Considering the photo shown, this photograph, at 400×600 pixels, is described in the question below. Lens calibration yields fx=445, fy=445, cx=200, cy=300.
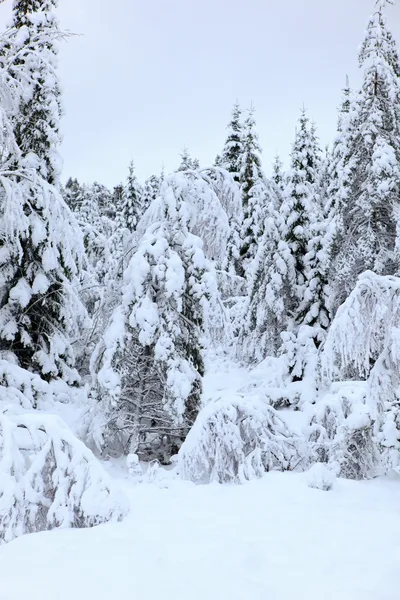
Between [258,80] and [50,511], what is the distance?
176 m

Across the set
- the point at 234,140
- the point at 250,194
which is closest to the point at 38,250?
the point at 250,194

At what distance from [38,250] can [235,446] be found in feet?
21.4

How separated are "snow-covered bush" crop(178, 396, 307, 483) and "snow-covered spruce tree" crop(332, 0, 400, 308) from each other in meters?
7.64

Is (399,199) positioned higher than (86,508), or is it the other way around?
(399,199)

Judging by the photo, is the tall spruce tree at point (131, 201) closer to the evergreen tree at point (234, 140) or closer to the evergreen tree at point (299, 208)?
the evergreen tree at point (234, 140)

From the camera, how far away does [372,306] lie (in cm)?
542

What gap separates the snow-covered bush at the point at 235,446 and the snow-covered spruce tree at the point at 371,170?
25.1ft

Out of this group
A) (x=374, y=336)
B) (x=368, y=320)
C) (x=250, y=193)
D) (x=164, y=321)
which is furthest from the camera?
(x=250, y=193)

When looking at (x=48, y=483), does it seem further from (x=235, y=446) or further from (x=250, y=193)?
(x=250, y=193)

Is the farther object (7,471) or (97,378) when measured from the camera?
(97,378)

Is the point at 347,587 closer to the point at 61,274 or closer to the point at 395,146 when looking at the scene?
the point at 61,274

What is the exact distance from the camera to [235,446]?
6.43m

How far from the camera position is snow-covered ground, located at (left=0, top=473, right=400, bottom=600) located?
3020 millimetres

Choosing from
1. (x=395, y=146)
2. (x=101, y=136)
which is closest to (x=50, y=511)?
(x=395, y=146)
